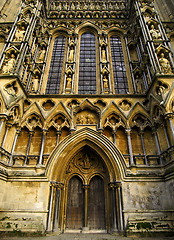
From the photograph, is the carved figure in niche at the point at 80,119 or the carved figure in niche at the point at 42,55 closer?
the carved figure in niche at the point at 80,119

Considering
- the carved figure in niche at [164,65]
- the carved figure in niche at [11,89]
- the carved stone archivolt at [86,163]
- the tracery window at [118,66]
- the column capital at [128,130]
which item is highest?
the tracery window at [118,66]

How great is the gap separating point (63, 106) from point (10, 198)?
174 inches

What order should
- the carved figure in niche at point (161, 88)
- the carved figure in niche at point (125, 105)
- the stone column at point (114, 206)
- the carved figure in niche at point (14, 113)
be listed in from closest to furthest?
the stone column at point (114, 206) → the carved figure in niche at point (14, 113) → the carved figure in niche at point (161, 88) → the carved figure in niche at point (125, 105)

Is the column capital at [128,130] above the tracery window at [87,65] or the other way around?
the other way around

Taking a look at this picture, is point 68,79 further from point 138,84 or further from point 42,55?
point 138,84

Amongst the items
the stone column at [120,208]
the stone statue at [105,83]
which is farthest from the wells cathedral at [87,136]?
the stone statue at [105,83]

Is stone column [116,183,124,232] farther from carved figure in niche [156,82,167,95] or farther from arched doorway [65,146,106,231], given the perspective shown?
carved figure in niche [156,82,167,95]

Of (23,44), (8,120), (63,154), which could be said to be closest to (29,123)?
(8,120)

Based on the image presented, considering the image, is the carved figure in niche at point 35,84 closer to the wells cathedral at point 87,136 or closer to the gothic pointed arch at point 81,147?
the wells cathedral at point 87,136

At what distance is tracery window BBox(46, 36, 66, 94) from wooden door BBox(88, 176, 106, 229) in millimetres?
5485

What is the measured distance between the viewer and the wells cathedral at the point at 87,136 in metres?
6.14

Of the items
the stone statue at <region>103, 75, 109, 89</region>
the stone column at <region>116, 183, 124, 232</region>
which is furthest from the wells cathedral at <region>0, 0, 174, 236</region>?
the stone statue at <region>103, 75, 109, 89</region>

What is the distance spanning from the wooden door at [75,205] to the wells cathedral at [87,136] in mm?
35

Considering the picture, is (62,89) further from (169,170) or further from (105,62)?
(169,170)
